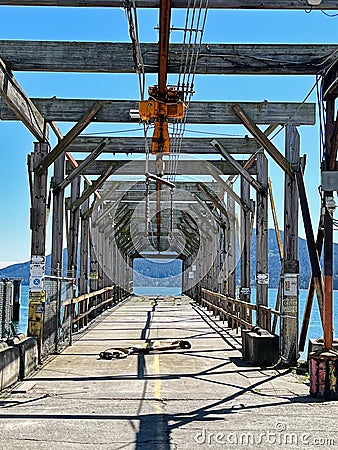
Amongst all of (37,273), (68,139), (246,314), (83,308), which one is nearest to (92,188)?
(83,308)

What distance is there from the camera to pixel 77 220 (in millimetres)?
19094

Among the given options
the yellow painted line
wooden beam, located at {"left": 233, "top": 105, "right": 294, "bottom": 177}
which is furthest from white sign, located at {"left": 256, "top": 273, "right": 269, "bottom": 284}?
wooden beam, located at {"left": 233, "top": 105, "right": 294, "bottom": 177}

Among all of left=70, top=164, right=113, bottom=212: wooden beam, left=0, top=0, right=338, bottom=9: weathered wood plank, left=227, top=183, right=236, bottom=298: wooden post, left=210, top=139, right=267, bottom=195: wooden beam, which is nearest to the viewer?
left=0, top=0, right=338, bottom=9: weathered wood plank

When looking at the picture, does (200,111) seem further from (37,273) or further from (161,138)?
(37,273)

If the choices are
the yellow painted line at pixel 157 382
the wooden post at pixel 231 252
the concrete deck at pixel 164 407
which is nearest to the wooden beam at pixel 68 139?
the concrete deck at pixel 164 407

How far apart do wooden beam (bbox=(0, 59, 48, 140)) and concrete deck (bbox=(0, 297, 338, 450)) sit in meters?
3.90

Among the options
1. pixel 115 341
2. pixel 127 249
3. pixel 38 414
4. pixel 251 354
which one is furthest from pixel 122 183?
pixel 127 249

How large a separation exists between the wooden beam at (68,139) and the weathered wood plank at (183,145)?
2979 mm

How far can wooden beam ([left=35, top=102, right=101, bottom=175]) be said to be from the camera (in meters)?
12.1

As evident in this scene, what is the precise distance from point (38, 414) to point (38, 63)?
511cm

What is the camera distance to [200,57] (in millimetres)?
10555

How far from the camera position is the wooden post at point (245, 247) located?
1762 centimetres

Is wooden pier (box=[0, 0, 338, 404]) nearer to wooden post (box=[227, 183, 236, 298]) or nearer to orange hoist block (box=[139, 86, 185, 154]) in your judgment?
orange hoist block (box=[139, 86, 185, 154])

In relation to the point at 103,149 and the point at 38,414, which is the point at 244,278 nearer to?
the point at 103,149
